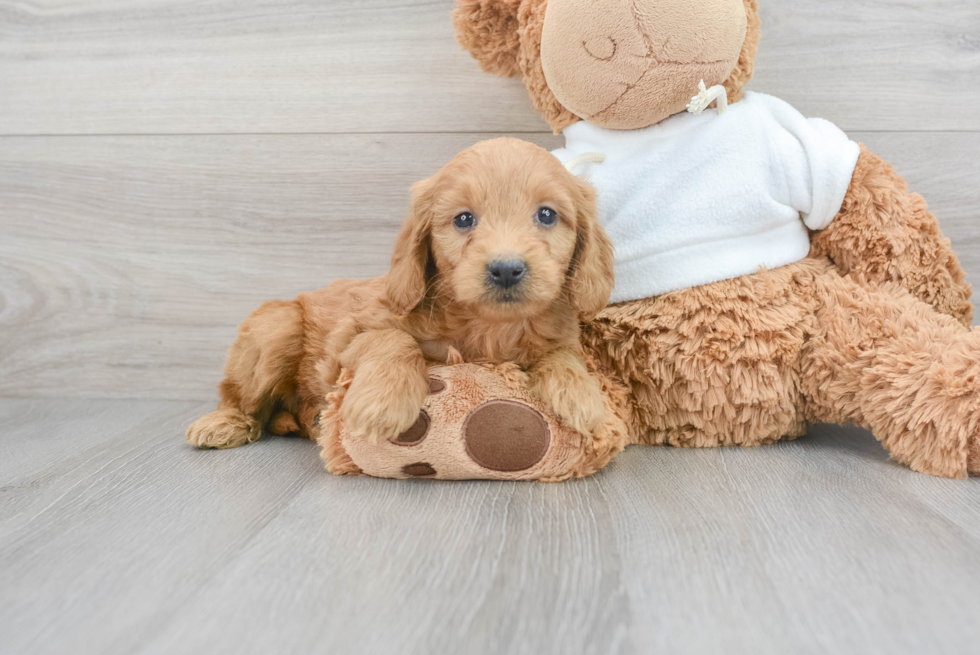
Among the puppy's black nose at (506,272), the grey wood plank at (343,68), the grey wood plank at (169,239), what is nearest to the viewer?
the puppy's black nose at (506,272)

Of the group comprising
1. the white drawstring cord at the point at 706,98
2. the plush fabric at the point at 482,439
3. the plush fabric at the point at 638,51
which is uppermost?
the plush fabric at the point at 638,51

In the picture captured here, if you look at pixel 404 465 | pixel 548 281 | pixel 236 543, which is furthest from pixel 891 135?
pixel 236 543

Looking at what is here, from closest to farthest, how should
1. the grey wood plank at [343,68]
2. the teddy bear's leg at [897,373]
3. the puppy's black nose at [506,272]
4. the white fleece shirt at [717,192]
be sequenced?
the puppy's black nose at [506,272] < the teddy bear's leg at [897,373] < the white fleece shirt at [717,192] < the grey wood plank at [343,68]

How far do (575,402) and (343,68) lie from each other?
136cm

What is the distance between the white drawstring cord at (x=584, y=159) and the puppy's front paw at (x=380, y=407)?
0.67 metres

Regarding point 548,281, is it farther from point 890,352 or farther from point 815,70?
point 815,70

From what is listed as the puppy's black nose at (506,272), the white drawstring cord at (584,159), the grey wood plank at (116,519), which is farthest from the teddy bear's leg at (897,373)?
the grey wood plank at (116,519)

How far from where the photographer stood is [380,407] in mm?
1255

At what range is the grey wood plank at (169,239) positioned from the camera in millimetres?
2137

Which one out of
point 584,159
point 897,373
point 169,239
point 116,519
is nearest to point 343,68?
point 169,239

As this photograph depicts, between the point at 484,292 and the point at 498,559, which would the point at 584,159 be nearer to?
the point at 484,292

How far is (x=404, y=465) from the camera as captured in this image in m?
1.37

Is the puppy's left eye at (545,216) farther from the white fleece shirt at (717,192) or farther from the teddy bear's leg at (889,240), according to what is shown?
the teddy bear's leg at (889,240)

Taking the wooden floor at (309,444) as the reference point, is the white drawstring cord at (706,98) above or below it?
above
